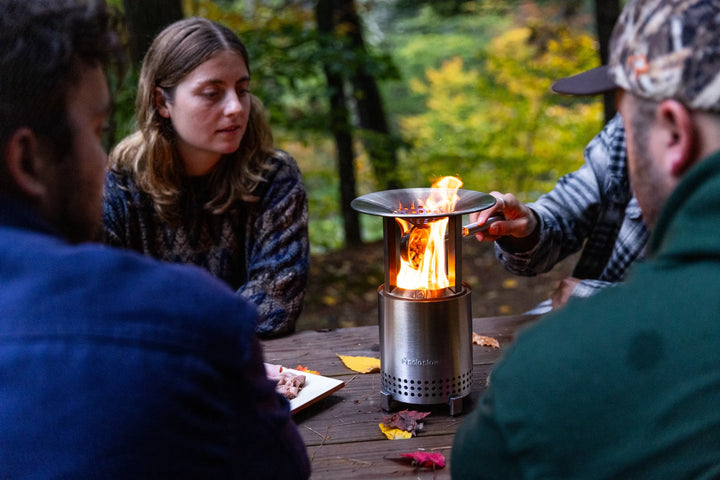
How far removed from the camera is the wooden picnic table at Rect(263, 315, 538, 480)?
5.25 ft

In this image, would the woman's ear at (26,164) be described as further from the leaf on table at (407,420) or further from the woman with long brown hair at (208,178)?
the woman with long brown hair at (208,178)

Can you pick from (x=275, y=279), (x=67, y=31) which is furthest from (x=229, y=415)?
(x=275, y=279)

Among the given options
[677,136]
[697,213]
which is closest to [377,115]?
[677,136]

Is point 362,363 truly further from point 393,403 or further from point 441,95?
point 441,95

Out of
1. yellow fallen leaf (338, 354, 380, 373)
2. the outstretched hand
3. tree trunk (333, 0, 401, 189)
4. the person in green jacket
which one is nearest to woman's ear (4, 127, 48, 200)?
the person in green jacket

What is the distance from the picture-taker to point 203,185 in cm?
299

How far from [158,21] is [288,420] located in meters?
3.92

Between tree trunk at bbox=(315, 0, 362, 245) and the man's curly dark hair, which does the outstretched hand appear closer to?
the man's curly dark hair

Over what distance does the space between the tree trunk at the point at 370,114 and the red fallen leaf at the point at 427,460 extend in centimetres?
536

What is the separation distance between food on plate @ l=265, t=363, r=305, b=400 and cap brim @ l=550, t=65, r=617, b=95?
1046mm

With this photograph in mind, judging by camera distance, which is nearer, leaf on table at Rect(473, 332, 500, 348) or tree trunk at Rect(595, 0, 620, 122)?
leaf on table at Rect(473, 332, 500, 348)

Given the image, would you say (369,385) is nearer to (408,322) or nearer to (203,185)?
(408,322)

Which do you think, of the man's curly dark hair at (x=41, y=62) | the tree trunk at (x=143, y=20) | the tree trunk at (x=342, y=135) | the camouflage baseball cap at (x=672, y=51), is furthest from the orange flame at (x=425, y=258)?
the tree trunk at (x=342, y=135)

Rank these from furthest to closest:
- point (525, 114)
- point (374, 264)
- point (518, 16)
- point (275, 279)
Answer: point (518, 16)
point (525, 114)
point (374, 264)
point (275, 279)
